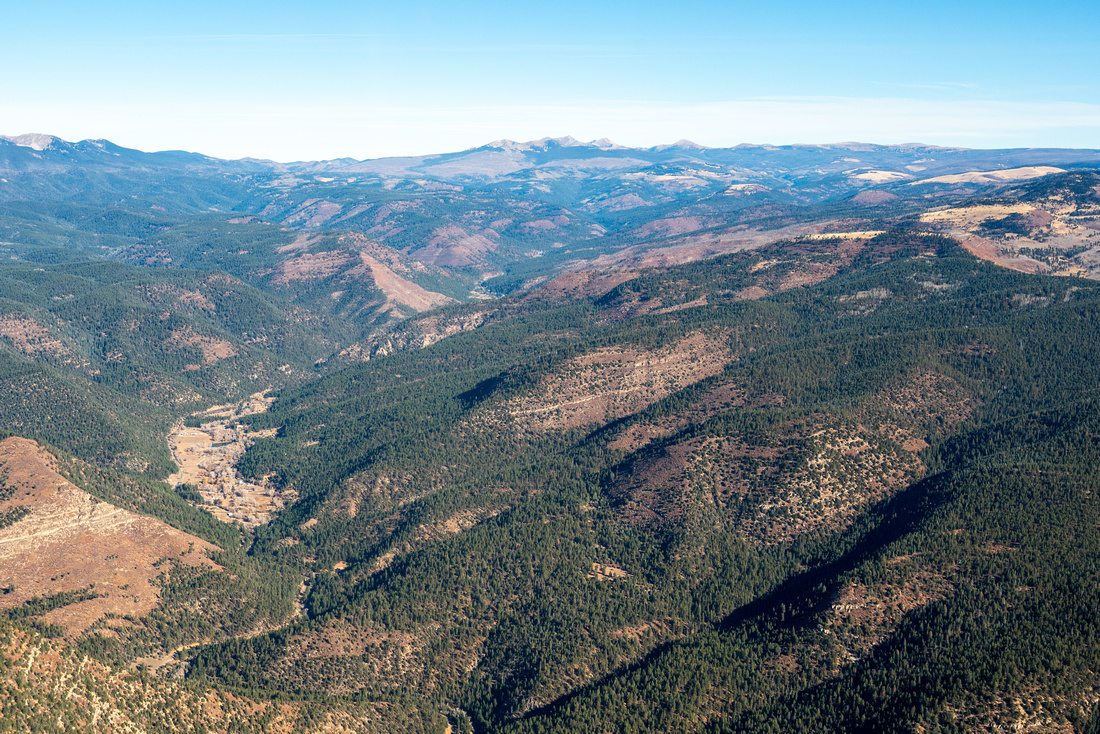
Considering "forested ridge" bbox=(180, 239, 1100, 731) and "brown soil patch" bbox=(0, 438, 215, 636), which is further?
"brown soil patch" bbox=(0, 438, 215, 636)

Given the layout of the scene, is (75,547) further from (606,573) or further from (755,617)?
(755,617)

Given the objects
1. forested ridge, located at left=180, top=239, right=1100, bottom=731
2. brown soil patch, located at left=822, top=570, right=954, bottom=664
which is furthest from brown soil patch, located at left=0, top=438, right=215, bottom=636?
brown soil patch, located at left=822, top=570, right=954, bottom=664

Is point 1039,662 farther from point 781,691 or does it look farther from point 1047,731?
point 781,691

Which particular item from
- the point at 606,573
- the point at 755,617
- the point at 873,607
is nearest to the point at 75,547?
the point at 606,573

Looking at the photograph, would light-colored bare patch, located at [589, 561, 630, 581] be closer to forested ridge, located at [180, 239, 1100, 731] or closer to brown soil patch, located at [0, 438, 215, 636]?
forested ridge, located at [180, 239, 1100, 731]

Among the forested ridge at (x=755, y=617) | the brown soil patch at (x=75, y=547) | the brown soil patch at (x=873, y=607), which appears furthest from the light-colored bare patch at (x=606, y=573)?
the brown soil patch at (x=75, y=547)

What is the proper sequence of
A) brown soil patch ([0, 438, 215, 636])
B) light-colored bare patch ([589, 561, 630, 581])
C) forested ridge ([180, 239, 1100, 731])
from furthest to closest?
light-colored bare patch ([589, 561, 630, 581]) → brown soil patch ([0, 438, 215, 636]) → forested ridge ([180, 239, 1100, 731])

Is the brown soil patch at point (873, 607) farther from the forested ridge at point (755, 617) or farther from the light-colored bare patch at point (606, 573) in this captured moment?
the light-colored bare patch at point (606, 573)

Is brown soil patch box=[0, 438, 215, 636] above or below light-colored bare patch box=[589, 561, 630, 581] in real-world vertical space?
above

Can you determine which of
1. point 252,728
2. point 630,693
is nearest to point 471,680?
point 630,693
